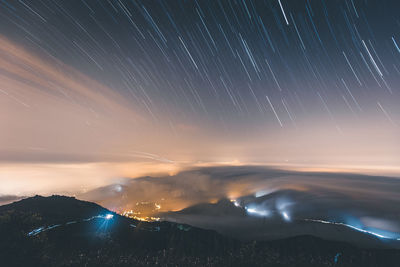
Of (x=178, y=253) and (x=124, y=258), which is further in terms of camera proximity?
(x=178, y=253)

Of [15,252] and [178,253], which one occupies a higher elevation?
[15,252]

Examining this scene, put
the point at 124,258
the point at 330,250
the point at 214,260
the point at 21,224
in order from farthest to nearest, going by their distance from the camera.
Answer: the point at 330,250 → the point at 214,260 → the point at 124,258 → the point at 21,224

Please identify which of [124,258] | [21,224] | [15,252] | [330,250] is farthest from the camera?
[330,250]

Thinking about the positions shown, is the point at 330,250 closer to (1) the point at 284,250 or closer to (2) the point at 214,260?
(1) the point at 284,250

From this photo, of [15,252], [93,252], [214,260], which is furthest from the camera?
[214,260]

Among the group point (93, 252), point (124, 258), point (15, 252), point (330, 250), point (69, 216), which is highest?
point (15, 252)

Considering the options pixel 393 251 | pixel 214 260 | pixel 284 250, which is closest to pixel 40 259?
pixel 214 260

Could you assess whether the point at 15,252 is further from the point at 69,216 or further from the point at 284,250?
the point at 284,250

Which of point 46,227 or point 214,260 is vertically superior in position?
point 46,227

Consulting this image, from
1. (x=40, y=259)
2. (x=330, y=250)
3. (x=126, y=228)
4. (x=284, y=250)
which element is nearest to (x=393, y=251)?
(x=330, y=250)
